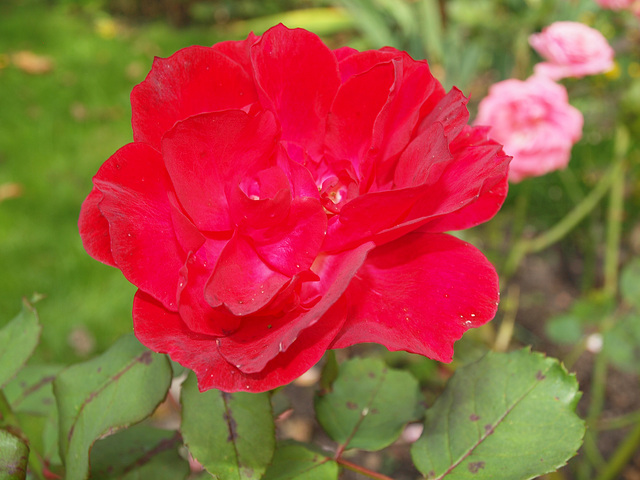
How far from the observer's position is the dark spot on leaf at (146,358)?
1.54ft

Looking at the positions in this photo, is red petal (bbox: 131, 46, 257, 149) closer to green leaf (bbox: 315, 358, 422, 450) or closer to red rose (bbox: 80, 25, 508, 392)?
red rose (bbox: 80, 25, 508, 392)

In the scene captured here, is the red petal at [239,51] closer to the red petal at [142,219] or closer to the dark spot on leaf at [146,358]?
the red petal at [142,219]

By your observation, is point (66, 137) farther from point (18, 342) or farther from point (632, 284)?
point (632, 284)

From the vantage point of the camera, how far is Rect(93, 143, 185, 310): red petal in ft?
1.20

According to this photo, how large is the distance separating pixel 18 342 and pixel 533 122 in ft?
3.51

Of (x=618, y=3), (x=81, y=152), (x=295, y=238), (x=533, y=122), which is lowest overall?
(x=81, y=152)

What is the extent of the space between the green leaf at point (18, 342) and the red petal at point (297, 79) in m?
0.29

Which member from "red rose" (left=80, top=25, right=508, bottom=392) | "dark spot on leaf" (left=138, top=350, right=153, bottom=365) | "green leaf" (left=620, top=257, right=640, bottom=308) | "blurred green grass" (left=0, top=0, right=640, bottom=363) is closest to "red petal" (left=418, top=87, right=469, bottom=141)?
"red rose" (left=80, top=25, right=508, bottom=392)

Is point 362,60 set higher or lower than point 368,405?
higher

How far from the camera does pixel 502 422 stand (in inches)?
18.3

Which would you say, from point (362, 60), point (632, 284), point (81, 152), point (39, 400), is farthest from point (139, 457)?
point (81, 152)

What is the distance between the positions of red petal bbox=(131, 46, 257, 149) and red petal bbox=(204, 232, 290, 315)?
0.10 meters

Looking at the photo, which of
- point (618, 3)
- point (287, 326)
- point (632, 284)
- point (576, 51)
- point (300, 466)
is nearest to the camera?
point (287, 326)

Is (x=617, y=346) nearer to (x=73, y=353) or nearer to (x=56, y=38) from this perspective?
(x=73, y=353)
